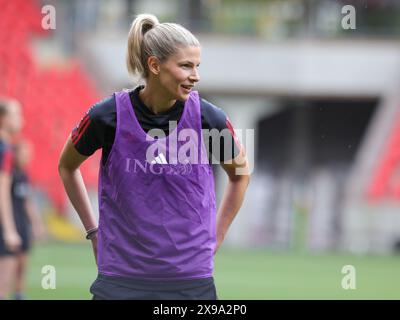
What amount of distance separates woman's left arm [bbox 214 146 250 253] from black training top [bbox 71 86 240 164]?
21 cm

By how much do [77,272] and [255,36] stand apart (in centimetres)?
1370

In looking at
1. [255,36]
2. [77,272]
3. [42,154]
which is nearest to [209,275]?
[77,272]

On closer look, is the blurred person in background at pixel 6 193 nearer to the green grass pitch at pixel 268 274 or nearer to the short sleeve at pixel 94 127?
the green grass pitch at pixel 268 274

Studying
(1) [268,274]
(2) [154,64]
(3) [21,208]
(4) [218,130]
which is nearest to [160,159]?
(4) [218,130]

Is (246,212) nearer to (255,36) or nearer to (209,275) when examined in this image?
(255,36)

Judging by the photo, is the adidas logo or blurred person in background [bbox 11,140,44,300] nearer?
the adidas logo

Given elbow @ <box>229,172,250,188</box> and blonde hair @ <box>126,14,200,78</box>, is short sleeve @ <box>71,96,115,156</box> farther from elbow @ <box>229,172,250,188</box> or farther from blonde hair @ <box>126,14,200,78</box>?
elbow @ <box>229,172,250,188</box>

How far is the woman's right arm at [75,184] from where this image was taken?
14.4ft

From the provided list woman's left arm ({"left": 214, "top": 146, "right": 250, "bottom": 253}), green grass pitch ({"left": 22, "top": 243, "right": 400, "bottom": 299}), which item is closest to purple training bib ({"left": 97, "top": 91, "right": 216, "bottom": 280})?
A: woman's left arm ({"left": 214, "top": 146, "right": 250, "bottom": 253})

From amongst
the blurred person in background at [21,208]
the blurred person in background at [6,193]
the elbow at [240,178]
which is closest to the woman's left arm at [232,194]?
the elbow at [240,178]

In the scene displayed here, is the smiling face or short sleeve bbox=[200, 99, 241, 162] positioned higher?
the smiling face

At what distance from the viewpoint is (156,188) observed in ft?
13.5

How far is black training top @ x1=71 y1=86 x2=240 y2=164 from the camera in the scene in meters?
4.16

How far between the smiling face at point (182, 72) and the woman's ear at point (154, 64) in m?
0.07
